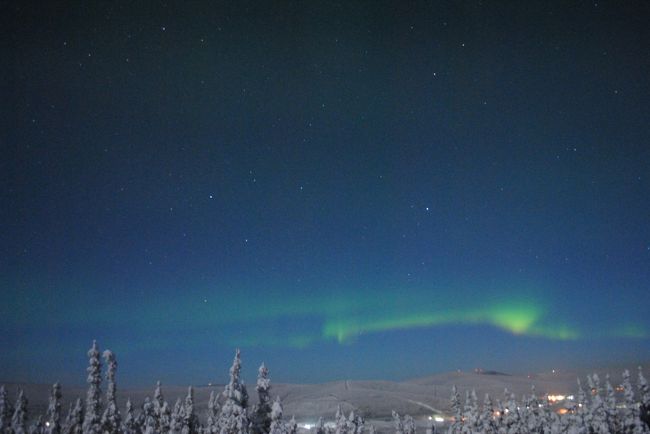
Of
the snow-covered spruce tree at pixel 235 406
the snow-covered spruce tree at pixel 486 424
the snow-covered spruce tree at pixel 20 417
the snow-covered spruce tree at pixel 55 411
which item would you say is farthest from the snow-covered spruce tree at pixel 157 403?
the snow-covered spruce tree at pixel 486 424

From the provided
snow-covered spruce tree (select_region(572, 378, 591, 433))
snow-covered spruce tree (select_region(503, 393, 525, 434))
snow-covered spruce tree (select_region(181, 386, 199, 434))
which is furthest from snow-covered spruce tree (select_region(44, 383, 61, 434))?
snow-covered spruce tree (select_region(572, 378, 591, 433))

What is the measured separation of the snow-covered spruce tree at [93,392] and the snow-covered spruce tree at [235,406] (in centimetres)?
2058

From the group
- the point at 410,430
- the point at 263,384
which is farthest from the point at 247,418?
the point at 410,430

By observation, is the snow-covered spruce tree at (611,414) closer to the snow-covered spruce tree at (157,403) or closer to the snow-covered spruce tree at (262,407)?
the snow-covered spruce tree at (262,407)

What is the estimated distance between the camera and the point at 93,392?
53250mm

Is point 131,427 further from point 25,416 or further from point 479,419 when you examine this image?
point 479,419

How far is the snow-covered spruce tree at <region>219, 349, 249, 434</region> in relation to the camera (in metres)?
37.8

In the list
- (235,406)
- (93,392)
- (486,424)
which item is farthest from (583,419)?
(93,392)

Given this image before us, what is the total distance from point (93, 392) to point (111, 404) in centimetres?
365

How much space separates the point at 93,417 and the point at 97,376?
403 cm

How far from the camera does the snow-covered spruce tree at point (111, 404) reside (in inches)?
2178

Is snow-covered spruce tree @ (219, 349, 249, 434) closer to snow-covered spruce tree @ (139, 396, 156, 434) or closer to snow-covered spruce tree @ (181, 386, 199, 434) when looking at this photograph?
snow-covered spruce tree @ (139, 396, 156, 434)

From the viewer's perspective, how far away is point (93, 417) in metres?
53.7

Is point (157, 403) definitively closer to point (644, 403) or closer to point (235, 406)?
point (235, 406)
